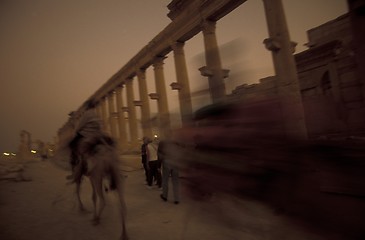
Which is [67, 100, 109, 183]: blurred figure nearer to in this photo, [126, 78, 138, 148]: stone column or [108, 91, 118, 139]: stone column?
[126, 78, 138, 148]: stone column

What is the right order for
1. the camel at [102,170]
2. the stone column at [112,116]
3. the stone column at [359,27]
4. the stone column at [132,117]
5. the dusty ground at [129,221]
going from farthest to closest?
the stone column at [112,116] < the stone column at [132,117] < the camel at [102,170] < the stone column at [359,27] < the dusty ground at [129,221]

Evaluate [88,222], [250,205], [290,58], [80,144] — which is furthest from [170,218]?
[290,58]

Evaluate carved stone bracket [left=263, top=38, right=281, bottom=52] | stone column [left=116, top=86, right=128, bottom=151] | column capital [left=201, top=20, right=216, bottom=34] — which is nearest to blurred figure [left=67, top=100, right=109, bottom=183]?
carved stone bracket [left=263, top=38, right=281, bottom=52]

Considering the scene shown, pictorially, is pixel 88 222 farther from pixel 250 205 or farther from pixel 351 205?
pixel 351 205

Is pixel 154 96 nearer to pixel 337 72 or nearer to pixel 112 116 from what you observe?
pixel 112 116

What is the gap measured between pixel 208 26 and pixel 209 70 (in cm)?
1252

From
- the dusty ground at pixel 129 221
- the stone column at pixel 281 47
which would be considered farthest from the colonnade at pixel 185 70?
the dusty ground at pixel 129 221

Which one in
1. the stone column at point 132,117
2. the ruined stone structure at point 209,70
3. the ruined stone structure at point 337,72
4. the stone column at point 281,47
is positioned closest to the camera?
the ruined stone structure at point 209,70

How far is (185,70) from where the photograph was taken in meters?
16.2

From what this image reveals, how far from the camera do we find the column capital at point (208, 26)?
13234 mm

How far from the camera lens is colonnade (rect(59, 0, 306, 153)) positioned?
2129mm

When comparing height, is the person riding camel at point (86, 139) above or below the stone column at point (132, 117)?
below

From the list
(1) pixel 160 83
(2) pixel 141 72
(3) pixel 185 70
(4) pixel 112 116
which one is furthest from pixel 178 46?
(4) pixel 112 116

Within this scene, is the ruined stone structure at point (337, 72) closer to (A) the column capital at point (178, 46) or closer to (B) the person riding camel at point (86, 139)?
(B) the person riding camel at point (86, 139)
